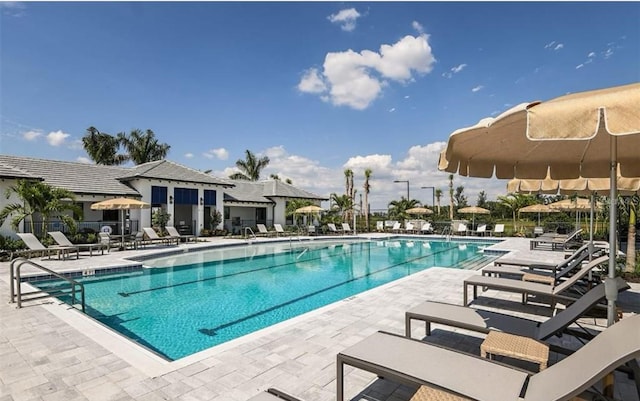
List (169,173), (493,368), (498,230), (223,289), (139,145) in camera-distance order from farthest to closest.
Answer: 1. (139,145)
2. (498,230)
3. (169,173)
4. (223,289)
5. (493,368)

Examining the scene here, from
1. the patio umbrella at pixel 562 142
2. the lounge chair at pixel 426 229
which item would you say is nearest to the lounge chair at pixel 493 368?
the patio umbrella at pixel 562 142

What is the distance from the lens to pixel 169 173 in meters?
23.0

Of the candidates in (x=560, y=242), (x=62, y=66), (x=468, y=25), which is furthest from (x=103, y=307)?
(x=560, y=242)

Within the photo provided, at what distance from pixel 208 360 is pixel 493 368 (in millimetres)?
3049

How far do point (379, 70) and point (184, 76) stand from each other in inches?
398

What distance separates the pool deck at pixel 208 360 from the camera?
3.20 m

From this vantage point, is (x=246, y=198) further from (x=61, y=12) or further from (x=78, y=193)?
(x=61, y=12)

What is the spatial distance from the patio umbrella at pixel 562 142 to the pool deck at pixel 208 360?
2271mm

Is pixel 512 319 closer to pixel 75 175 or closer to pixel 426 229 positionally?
pixel 426 229

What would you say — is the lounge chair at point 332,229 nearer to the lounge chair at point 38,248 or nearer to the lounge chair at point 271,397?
the lounge chair at point 38,248

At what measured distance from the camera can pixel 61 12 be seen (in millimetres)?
10062

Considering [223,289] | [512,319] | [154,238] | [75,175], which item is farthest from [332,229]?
[512,319]

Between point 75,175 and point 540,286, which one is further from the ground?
point 75,175

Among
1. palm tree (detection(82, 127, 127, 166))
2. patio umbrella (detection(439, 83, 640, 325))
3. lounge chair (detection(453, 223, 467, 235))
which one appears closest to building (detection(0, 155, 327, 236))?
lounge chair (detection(453, 223, 467, 235))
